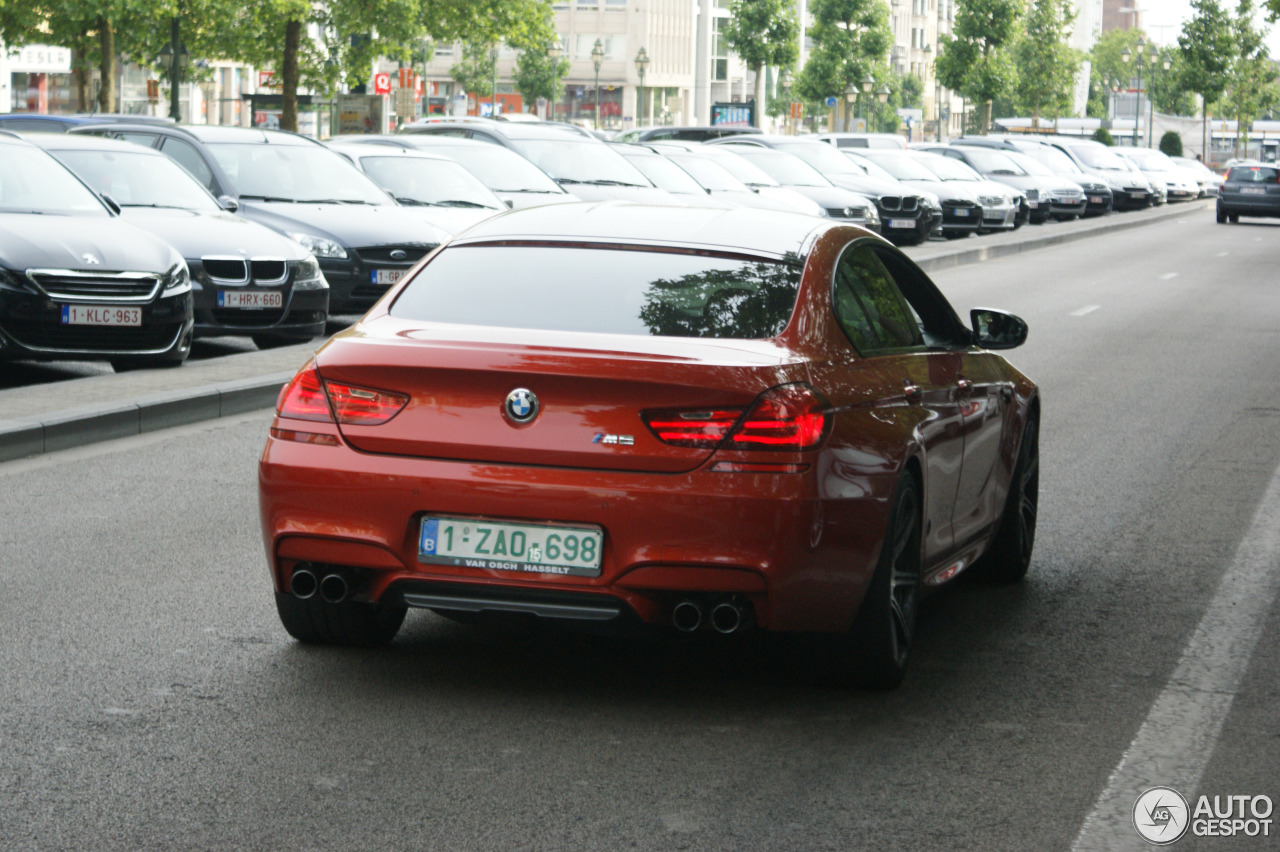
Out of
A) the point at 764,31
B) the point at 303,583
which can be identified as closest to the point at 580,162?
the point at 303,583

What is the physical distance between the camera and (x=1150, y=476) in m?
9.47

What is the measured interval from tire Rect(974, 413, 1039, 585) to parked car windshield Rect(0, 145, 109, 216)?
26.8ft

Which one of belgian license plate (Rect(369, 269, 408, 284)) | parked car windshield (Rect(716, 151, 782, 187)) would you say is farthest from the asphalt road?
parked car windshield (Rect(716, 151, 782, 187))

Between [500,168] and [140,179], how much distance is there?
6.34m

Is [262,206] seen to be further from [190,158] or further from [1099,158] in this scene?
[1099,158]

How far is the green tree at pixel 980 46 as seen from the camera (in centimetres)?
7406

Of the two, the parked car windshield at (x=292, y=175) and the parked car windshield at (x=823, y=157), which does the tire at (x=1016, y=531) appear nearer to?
the parked car windshield at (x=292, y=175)

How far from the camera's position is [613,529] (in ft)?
15.8

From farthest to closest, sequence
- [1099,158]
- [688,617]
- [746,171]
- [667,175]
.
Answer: [1099,158] < [746,171] < [667,175] < [688,617]

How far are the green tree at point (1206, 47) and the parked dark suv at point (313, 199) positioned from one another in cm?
6609

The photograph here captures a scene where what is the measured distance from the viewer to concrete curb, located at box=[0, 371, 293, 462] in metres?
9.55

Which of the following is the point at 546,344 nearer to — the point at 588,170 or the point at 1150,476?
the point at 1150,476

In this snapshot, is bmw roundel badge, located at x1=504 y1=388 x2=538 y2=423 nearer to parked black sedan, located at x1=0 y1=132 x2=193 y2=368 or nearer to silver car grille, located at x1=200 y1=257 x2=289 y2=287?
parked black sedan, located at x1=0 y1=132 x2=193 y2=368

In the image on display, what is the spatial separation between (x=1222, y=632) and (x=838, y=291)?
1831 mm
